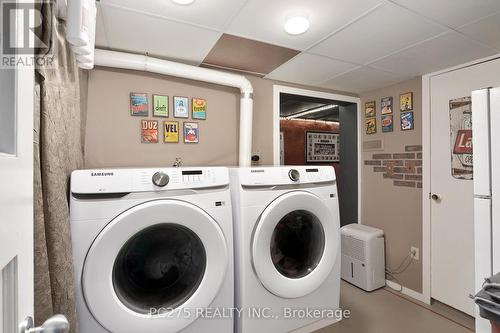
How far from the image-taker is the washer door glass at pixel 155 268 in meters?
1.09

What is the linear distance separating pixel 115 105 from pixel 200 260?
1260 mm

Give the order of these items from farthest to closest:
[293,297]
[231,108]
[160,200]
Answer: [231,108] < [293,297] < [160,200]

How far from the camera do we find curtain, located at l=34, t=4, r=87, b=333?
0.77 meters

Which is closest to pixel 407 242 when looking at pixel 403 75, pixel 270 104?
pixel 403 75

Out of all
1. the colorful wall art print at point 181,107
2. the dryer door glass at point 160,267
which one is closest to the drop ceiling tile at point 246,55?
the colorful wall art print at point 181,107

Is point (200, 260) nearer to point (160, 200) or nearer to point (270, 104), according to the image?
point (160, 200)

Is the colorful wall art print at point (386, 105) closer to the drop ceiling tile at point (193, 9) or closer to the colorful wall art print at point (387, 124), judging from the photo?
the colorful wall art print at point (387, 124)

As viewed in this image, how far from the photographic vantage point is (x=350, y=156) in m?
2.96

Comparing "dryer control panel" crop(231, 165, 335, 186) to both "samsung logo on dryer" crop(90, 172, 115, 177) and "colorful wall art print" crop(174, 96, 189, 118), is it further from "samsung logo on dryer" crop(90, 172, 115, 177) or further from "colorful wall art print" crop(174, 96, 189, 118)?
"colorful wall art print" crop(174, 96, 189, 118)

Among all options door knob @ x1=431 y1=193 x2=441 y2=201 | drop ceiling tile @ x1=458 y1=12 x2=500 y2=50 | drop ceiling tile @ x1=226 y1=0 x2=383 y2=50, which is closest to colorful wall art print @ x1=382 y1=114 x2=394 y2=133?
door knob @ x1=431 y1=193 x2=441 y2=201

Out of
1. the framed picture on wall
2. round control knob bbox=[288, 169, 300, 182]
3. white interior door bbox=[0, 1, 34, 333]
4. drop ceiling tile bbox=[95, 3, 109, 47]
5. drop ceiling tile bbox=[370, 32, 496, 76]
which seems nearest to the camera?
white interior door bbox=[0, 1, 34, 333]

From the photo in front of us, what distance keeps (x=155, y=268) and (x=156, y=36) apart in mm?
1341

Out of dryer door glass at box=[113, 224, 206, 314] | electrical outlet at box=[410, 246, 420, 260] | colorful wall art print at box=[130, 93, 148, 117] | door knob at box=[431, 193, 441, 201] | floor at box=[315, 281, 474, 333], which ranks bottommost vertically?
floor at box=[315, 281, 474, 333]

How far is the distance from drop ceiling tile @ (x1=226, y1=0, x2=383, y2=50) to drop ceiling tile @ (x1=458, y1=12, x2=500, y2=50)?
2.18 ft
